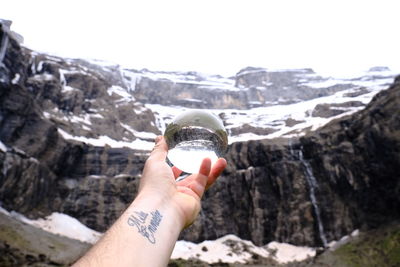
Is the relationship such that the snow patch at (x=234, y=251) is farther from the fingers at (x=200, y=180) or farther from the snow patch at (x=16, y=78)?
the fingers at (x=200, y=180)

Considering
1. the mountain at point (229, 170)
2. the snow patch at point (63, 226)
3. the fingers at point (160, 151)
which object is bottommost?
the snow patch at point (63, 226)

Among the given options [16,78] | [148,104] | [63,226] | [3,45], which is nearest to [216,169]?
[63,226]

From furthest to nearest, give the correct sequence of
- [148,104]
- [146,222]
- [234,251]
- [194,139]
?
[148,104] → [234,251] → [194,139] → [146,222]

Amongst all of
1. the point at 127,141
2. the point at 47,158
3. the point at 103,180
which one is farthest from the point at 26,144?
the point at 127,141

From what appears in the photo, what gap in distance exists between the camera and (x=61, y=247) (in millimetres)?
56062

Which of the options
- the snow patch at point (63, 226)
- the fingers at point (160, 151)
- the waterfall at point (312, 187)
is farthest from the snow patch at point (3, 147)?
the fingers at point (160, 151)

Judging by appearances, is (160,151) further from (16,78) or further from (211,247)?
(16,78)

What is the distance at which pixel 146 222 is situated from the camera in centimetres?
312

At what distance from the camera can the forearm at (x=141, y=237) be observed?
2662 millimetres

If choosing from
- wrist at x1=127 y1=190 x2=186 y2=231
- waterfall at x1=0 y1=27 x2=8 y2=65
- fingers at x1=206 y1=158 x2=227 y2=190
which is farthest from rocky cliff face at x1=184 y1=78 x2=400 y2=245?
wrist at x1=127 y1=190 x2=186 y2=231

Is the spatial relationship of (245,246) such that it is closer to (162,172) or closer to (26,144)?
(26,144)

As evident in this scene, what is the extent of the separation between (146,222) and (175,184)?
0.89 meters

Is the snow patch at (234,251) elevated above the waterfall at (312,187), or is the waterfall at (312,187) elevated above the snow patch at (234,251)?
the waterfall at (312,187)

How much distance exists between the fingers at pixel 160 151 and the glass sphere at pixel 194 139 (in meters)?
0.06
